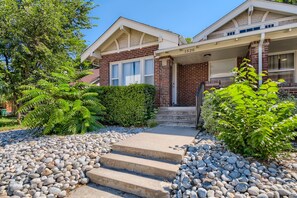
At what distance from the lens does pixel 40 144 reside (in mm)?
4695

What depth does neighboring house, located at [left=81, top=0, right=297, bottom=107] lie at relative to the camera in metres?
6.80

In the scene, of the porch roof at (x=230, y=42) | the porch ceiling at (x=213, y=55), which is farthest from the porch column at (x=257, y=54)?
the porch ceiling at (x=213, y=55)

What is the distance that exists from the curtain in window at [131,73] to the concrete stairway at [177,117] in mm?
2441

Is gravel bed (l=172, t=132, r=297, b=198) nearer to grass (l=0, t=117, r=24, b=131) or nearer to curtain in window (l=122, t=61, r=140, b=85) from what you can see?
curtain in window (l=122, t=61, r=140, b=85)

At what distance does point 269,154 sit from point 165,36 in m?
6.18

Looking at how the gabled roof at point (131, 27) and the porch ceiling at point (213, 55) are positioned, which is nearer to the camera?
Answer: the porch ceiling at point (213, 55)

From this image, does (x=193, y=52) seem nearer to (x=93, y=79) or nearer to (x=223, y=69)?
(x=223, y=69)

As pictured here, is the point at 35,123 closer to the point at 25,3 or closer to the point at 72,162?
the point at 72,162

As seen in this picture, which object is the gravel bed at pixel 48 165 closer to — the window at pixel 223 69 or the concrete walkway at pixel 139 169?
the concrete walkway at pixel 139 169

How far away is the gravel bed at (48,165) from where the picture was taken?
3.07 meters

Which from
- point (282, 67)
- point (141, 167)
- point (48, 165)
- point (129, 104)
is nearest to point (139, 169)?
point (141, 167)

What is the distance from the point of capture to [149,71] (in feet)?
29.1

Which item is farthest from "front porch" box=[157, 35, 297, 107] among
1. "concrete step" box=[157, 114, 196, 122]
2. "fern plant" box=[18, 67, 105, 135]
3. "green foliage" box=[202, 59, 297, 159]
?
"fern plant" box=[18, 67, 105, 135]

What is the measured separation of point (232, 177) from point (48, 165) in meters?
3.32
